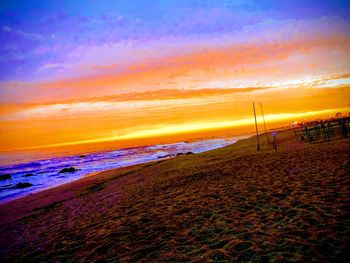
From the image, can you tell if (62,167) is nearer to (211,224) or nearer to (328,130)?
(211,224)

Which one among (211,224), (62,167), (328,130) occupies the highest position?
(328,130)

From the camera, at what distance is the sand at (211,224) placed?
4.88 meters

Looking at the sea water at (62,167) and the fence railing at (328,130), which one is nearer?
the fence railing at (328,130)

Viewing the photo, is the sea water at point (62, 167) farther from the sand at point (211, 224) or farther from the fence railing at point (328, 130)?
the fence railing at point (328, 130)

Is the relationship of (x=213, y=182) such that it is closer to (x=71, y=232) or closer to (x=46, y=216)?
(x=71, y=232)

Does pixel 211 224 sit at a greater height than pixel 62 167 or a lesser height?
greater

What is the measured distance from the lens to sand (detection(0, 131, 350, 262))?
16.0 ft

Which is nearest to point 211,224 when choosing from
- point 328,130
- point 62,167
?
point 328,130

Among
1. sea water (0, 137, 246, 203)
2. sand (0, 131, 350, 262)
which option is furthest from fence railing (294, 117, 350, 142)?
sea water (0, 137, 246, 203)

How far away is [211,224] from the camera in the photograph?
6426mm

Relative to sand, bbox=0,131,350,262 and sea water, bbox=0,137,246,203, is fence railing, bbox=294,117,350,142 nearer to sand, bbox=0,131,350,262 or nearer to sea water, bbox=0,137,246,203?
sand, bbox=0,131,350,262

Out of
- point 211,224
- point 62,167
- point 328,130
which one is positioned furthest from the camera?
point 62,167

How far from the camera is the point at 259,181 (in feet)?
33.0

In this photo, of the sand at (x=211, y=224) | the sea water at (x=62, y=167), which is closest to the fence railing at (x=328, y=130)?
the sand at (x=211, y=224)
